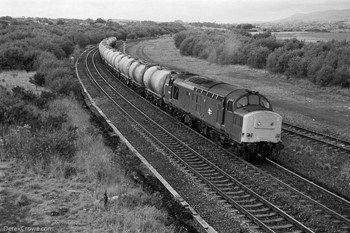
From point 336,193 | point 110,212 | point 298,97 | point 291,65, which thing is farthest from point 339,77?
point 110,212

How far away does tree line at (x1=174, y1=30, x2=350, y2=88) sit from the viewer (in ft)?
120

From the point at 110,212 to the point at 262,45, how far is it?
1905 inches

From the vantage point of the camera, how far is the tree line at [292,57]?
120 feet

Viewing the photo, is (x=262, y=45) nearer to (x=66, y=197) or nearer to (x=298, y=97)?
(x=298, y=97)

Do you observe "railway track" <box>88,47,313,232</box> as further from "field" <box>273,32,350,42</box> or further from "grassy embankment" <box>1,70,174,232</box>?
"field" <box>273,32,350,42</box>

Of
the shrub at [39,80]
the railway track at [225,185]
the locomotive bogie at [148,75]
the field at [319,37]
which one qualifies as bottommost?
the railway track at [225,185]

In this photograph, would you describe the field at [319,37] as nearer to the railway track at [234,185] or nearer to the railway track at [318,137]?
the railway track at [318,137]

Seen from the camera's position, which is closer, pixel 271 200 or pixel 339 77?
pixel 271 200

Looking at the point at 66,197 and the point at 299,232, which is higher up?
the point at 66,197

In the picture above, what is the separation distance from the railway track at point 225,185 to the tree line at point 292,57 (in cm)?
2075

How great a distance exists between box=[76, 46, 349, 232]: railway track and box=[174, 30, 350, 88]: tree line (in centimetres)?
2170

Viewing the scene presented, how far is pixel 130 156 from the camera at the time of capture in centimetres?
1692

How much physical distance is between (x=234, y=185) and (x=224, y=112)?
4.70 m

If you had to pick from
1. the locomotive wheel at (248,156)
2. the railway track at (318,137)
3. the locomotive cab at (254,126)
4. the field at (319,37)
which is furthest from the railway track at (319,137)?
the field at (319,37)
